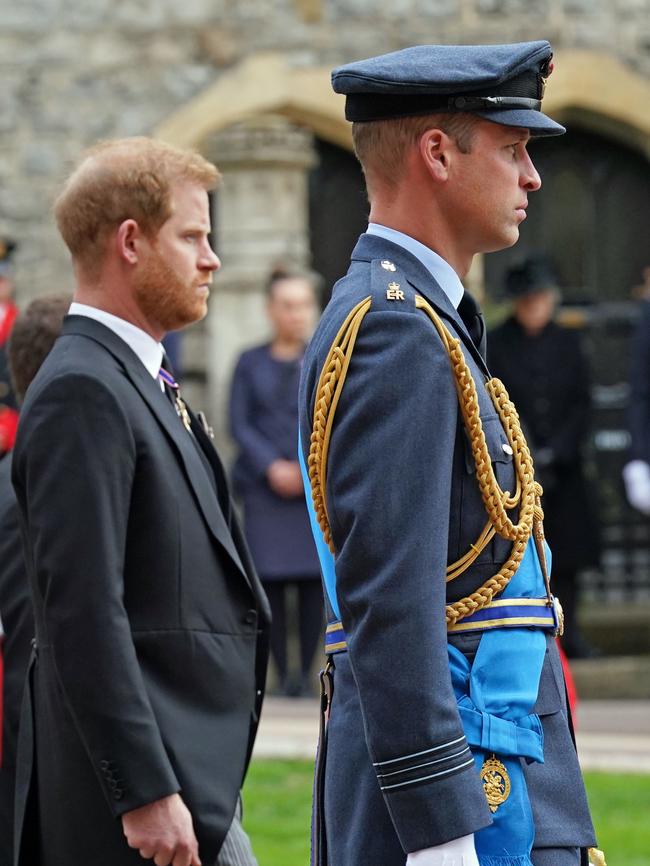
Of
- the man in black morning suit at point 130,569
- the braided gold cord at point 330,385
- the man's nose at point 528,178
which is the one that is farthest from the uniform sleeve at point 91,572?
the man's nose at point 528,178

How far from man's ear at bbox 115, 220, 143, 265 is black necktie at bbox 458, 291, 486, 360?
0.80m

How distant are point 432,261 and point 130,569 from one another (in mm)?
828

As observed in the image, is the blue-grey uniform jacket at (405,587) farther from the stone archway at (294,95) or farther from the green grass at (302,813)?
the stone archway at (294,95)

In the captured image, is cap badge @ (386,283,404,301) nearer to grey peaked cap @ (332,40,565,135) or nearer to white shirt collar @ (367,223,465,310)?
white shirt collar @ (367,223,465,310)

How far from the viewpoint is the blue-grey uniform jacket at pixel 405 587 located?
8.46 ft

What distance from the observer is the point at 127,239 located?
11.6ft

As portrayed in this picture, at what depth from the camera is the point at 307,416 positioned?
2.86 meters

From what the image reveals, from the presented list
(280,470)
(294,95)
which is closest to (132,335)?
(280,470)

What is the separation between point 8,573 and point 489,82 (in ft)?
5.18

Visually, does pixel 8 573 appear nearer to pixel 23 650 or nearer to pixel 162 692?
pixel 23 650

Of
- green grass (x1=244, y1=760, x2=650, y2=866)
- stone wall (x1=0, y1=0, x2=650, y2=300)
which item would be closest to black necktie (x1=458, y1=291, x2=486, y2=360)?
green grass (x1=244, y1=760, x2=650, y2=866)

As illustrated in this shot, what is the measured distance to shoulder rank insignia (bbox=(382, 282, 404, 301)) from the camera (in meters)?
2.77

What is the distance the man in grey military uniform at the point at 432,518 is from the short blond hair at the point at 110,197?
729mm

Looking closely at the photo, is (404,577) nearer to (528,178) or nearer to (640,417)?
(528,178)
